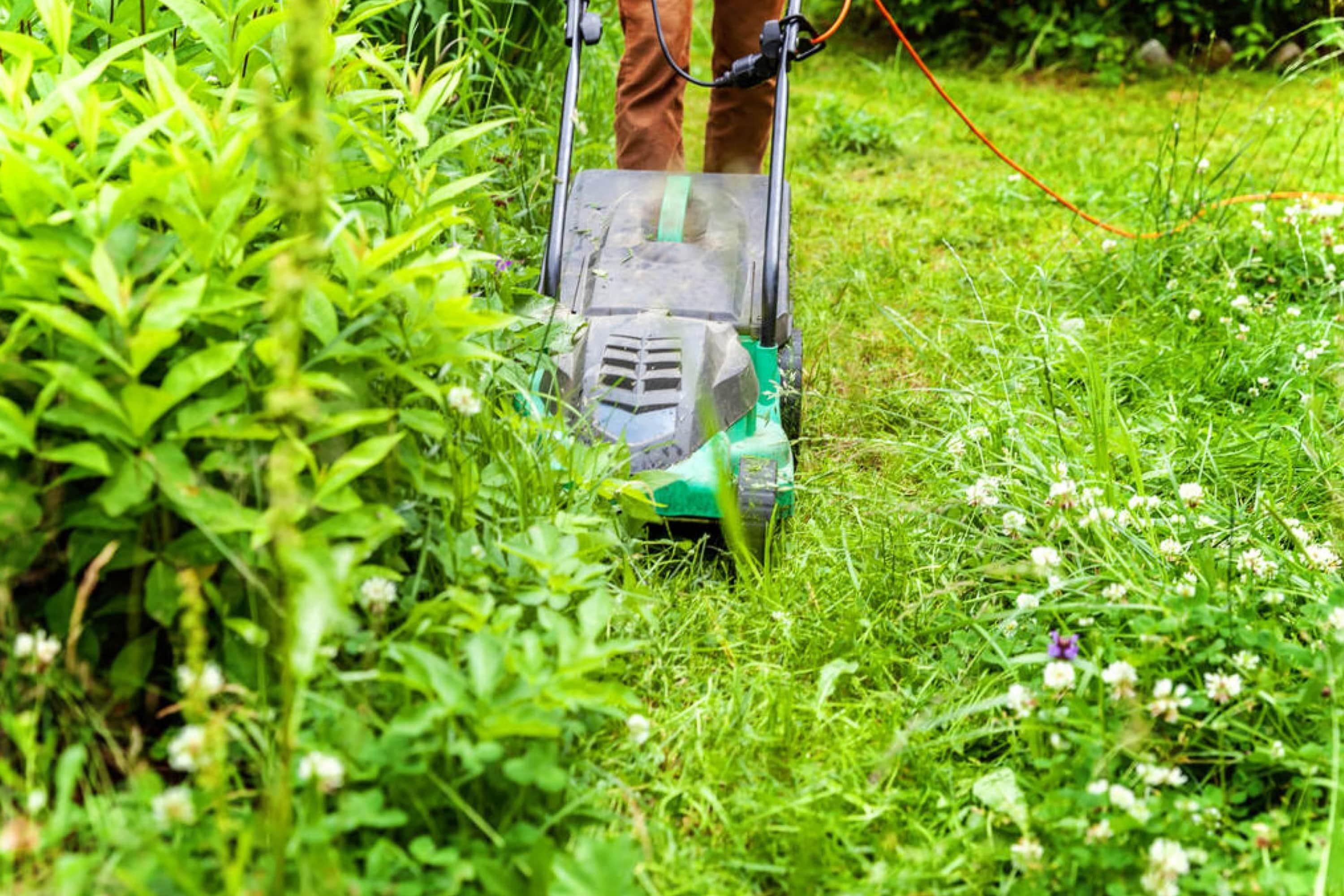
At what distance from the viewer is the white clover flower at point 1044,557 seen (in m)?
1.62

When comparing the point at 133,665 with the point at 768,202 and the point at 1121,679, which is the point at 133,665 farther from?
the point at 768,202

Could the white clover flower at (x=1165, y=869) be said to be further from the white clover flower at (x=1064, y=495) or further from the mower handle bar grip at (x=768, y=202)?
the mower handle bar grip at (x=768, y=202)

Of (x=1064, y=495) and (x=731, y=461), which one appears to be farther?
(x=731, y=461)

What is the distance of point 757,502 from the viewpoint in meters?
1.88

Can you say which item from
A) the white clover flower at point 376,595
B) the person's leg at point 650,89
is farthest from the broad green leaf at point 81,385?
the person's leg at point 650,89

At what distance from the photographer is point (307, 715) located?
47.9 inches

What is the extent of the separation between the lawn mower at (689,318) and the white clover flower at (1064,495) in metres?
0.41

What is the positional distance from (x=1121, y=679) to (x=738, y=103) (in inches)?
74.3

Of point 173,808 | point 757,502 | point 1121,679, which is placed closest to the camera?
point 173,808

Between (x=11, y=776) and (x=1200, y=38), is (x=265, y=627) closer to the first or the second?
(x=11, y=776)

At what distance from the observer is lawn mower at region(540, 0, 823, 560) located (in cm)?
190

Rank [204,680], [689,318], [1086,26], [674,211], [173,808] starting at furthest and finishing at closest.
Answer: [1086,26], [674,211], [689,318], [204,680], [173,808]

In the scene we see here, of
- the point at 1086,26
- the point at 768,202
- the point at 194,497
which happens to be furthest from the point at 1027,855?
the point at 1086,26

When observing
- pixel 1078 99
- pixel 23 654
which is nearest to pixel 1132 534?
pixel 23 654
